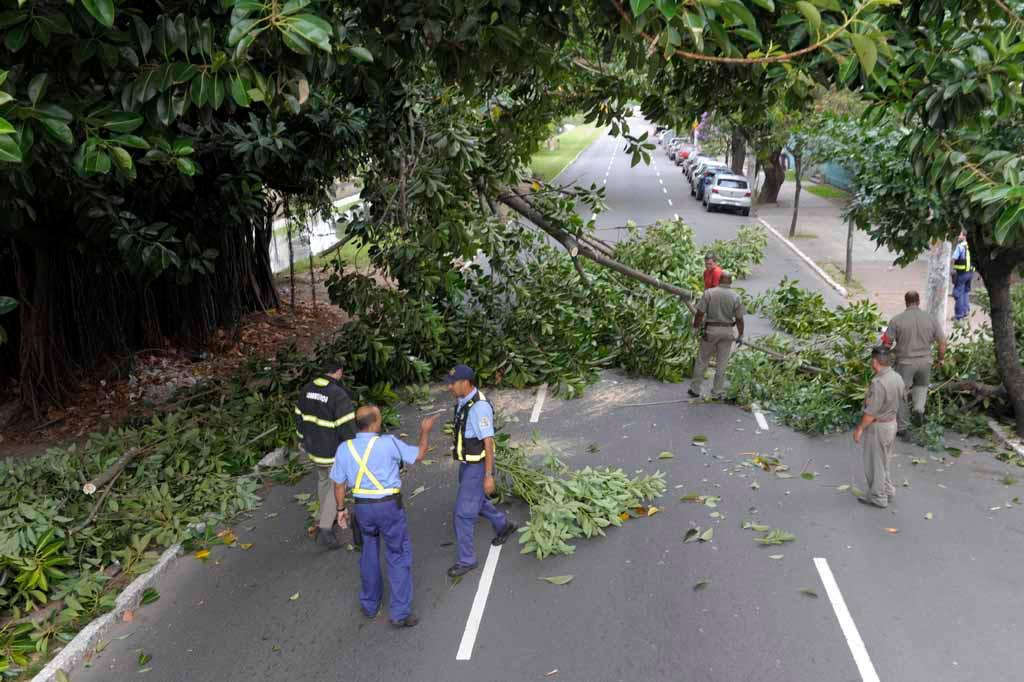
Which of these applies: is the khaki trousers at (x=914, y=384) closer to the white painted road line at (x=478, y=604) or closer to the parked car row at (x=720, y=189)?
the white painted road line at (x=478, y=604)

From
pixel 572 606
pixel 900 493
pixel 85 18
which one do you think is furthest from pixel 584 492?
pixel 85 18

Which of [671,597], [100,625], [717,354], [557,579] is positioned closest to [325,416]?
[100,625]

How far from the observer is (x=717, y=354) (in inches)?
424

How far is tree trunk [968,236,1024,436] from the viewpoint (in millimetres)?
9383

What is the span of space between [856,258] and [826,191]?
17.4m

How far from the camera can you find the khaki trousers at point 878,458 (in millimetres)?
7695

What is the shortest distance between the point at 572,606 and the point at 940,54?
16.8 feet

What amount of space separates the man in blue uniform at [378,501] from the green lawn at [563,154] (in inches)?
953

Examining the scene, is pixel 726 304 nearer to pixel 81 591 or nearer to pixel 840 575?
pixel 840 575

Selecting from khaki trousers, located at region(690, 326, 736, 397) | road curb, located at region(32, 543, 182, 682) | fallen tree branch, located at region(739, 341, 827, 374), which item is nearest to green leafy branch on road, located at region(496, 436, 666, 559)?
khaki trousers, located at region(690, 326, 736, 397)

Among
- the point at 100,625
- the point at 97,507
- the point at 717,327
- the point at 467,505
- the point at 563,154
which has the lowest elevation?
the point at 100,625

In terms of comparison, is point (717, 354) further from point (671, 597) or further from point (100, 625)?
point (100, 625)

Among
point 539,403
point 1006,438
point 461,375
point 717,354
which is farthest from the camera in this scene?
point 539,403

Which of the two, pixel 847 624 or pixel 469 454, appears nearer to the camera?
pixel 847 624
